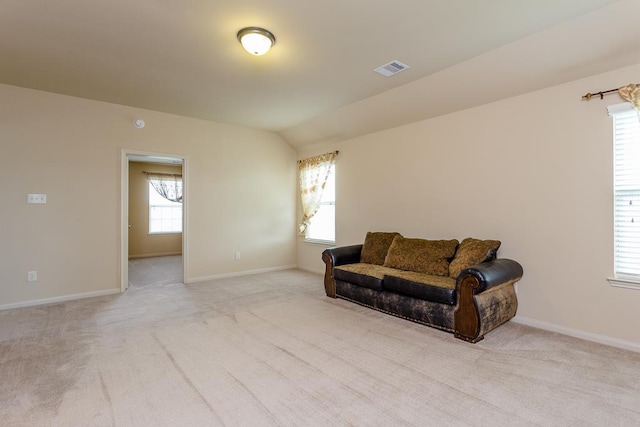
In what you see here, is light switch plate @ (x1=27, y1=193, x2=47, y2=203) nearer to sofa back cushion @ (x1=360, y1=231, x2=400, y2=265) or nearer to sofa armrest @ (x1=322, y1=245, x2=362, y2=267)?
sofa armrest @ (x1=322, y1=245, x2=362, y2=267)

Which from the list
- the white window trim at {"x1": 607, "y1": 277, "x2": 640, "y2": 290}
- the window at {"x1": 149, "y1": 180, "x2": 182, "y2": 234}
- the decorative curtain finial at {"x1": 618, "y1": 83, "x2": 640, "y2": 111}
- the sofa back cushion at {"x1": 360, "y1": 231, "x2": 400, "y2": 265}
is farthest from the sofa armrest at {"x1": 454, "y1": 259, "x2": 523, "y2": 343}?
the window at {"x1": 149, "y1": 180, "x2": 182, "y2": 234}

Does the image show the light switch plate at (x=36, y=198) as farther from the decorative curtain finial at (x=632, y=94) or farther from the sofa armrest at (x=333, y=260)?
the decorative curtain finial at (x=632, y=94)

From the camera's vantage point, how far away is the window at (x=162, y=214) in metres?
Result: 8.48

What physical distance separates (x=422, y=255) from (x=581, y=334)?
1.63m

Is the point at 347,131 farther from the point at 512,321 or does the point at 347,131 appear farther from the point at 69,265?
the point at 69,265

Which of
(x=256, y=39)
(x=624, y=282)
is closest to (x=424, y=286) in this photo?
(x=624, y=282)

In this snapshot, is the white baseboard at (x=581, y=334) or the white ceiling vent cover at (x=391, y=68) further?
the white ceiling vent cover at (x=391, y=68)

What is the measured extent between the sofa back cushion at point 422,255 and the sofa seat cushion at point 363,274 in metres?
0.18

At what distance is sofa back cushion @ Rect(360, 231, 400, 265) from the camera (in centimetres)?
435

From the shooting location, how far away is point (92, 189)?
4426mm

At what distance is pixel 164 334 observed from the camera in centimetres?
300

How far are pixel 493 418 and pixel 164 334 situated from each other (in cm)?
284

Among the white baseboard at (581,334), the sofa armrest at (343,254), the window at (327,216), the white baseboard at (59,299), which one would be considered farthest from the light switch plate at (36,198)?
the white baseboard at (581,334)

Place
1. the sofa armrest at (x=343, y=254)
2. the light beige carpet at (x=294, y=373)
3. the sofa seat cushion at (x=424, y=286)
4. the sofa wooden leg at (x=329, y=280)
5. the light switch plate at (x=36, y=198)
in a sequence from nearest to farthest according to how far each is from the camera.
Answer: the light beige carpet at (x=294, y=373), the sofa seat cushion at (x=424, y=286), the light switch plate at (x=36, y=198), the sofa wooden leg at (x=329, y=280), the sofa armrest at (x=343, y=254)
